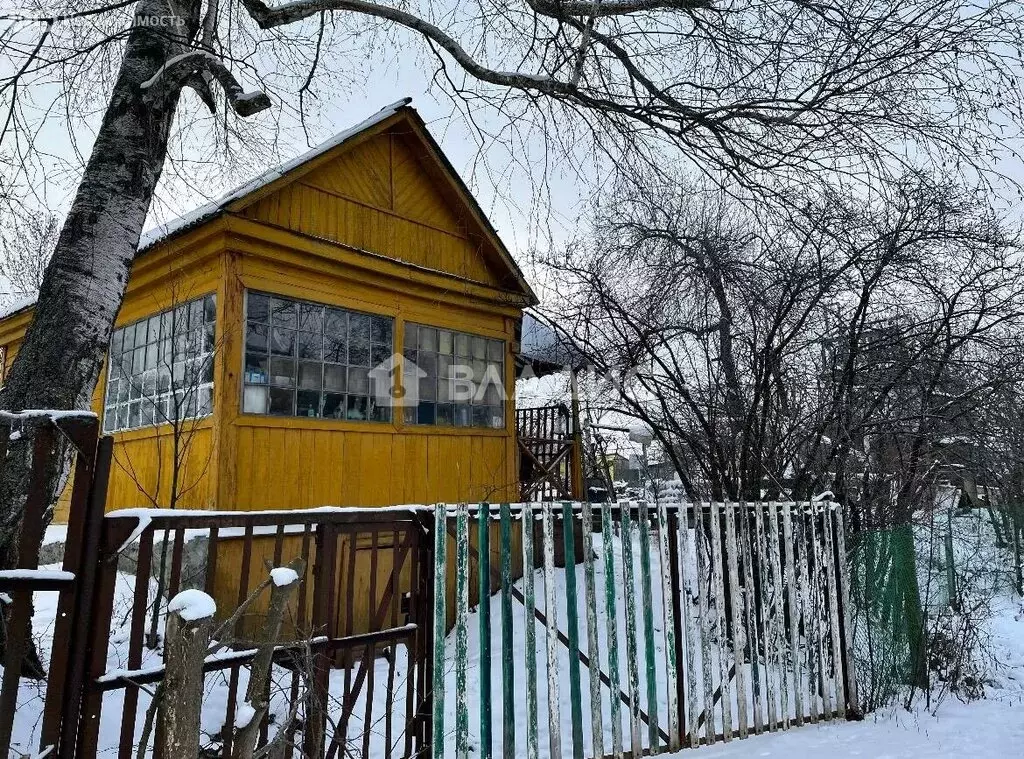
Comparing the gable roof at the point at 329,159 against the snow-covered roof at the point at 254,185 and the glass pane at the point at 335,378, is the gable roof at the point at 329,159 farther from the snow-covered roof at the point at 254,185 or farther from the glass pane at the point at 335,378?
the glass pane at the point at 335,378

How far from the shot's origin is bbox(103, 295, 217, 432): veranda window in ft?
23.6

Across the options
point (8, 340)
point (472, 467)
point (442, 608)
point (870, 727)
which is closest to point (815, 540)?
point (870, 727)

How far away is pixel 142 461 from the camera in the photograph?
25.6 ft

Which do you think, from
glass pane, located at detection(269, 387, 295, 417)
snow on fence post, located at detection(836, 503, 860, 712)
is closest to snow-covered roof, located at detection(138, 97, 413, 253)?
glass pane, located at detection(269, 387, 295, 417)

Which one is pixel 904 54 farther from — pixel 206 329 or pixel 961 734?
pixel 206 329

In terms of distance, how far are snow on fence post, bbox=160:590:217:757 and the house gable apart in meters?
6.15

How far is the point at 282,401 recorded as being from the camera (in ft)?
24.5

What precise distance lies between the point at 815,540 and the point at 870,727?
1409 millimetres

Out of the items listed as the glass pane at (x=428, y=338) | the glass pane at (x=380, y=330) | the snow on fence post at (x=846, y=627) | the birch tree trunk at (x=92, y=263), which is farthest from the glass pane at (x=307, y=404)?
the snow on fence post at (x=846, y=627)

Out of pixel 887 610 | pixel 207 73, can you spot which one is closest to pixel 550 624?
pixel 887 610

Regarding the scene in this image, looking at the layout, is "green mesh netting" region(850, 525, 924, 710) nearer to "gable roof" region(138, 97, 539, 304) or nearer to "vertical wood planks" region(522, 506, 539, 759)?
"vertical wood planks" region(522, 506, 539, 759)

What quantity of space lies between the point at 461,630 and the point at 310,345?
5.16m

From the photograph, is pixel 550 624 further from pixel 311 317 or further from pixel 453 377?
pixel 453 377

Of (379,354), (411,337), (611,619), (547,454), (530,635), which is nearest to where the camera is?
(530,635)
